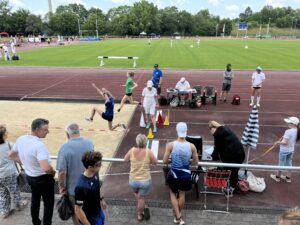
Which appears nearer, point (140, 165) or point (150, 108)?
point (140, 165)

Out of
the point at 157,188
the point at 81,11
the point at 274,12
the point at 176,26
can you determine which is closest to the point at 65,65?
the point at 157,188

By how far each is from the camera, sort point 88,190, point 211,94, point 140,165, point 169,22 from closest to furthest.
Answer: point 88,190
point 140,165
point 211,94
point 169,22

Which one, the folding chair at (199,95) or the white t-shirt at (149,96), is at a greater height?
the white t-shirt at (149,96)

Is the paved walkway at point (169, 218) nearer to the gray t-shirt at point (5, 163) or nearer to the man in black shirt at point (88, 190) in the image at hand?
the gray t-shirt at point (5, 163)

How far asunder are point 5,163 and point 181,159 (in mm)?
3187

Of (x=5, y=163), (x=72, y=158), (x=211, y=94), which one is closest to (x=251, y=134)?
(x=72, y=158)

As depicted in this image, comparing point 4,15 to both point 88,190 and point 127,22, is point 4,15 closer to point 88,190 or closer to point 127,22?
point 127,22

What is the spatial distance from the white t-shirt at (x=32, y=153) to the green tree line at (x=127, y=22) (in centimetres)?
10560

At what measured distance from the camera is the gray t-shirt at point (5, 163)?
5.36m

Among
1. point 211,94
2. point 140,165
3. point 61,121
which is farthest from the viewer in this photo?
point 211,94

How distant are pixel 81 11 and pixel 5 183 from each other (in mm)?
154962

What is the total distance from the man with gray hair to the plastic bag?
0.07m

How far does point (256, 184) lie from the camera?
6719 mm

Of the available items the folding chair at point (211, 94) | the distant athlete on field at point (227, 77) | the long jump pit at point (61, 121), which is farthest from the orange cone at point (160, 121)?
the distant athlete on field at point (227, 77)
